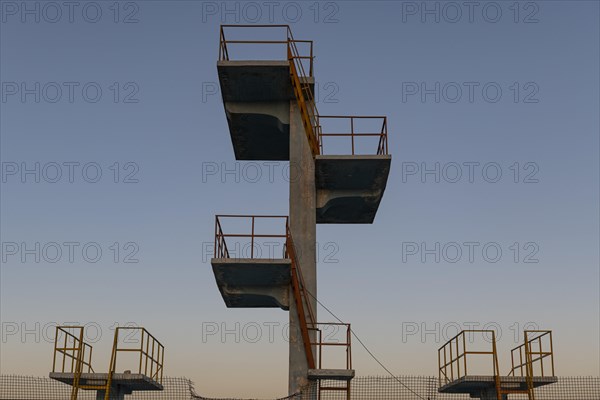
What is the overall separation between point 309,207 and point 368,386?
536cm

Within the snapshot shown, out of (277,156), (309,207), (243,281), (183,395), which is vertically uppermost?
(277,156)

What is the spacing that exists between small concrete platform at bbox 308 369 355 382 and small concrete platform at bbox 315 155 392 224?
17.7 ft

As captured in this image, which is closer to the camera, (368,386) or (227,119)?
(368,386)

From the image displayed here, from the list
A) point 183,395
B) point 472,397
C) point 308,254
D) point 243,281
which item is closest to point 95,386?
point 183,395

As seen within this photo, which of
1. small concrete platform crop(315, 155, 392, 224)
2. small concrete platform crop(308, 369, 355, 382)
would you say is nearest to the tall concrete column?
small concrete platform crop(308, 369, 355, 382)

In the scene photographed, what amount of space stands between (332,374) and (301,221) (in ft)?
14.9

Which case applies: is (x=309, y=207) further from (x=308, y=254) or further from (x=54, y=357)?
(x=54, y=357)

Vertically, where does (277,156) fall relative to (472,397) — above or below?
above

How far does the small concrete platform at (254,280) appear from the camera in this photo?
19.3 m

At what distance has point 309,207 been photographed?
2133 cm

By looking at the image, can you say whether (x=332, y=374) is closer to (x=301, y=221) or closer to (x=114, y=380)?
(x=301, y=221)

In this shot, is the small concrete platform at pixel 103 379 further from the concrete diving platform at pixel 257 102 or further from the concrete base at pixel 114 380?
the concrete diving platform at pixel 257 102

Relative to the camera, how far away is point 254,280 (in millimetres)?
20625

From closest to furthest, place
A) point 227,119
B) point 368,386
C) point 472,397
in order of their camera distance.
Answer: point 368,386 → point 472,397 → point 227,119
